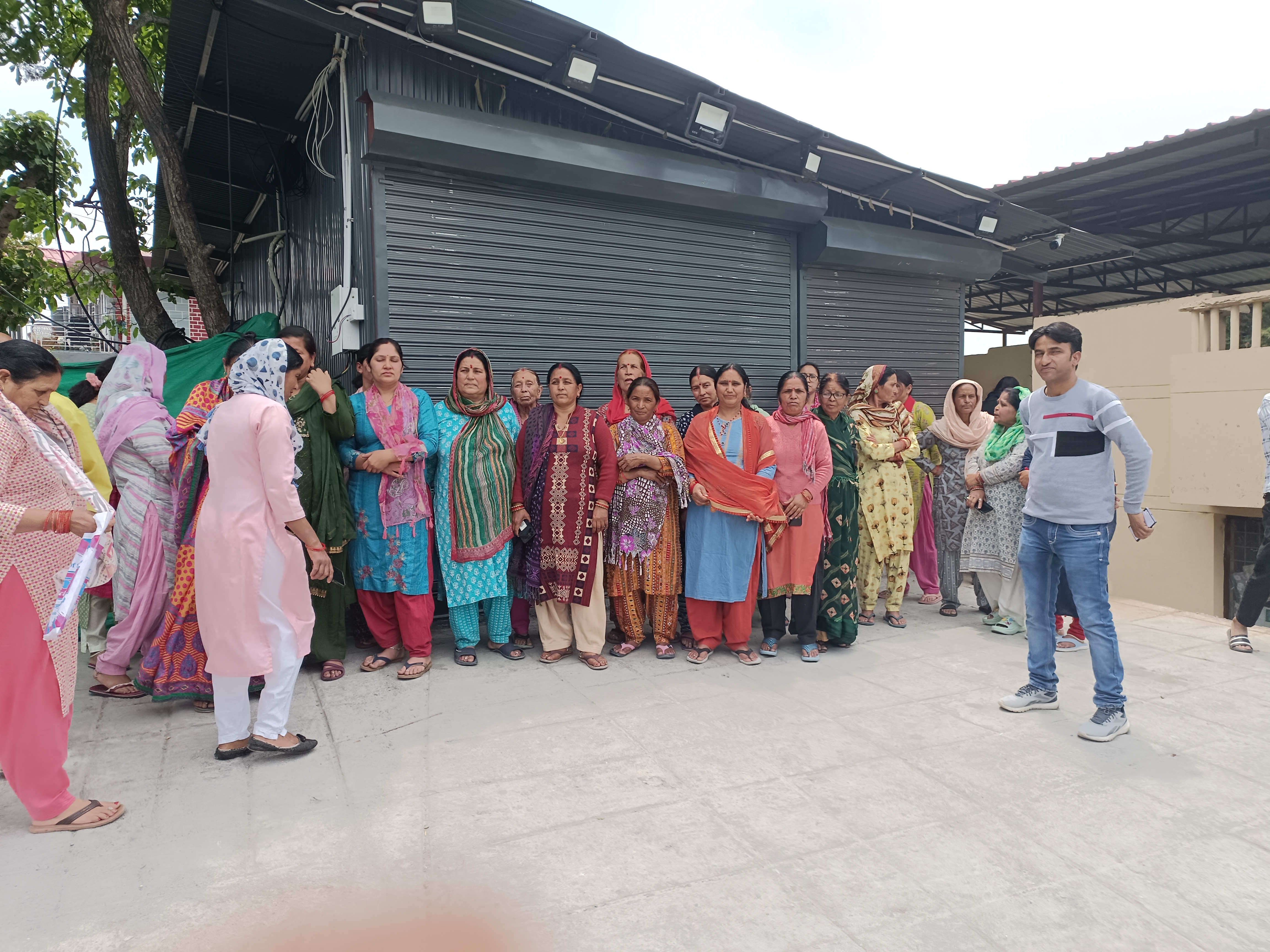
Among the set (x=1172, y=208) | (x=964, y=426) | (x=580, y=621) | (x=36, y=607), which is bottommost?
(x=580, y=621)

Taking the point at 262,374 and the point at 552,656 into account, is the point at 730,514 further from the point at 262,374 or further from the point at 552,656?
the point at 262,374

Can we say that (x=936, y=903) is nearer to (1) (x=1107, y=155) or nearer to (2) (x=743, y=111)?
(2) (x=743, y=111)

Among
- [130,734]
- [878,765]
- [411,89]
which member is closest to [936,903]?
[878,765]

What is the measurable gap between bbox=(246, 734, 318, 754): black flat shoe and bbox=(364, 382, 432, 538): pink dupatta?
1.26 meters

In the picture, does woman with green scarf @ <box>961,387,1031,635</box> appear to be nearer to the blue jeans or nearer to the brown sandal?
the blue jeans

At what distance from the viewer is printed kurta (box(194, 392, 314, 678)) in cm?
297

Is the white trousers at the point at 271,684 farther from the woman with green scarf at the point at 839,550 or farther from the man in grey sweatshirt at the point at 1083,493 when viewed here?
the man in grey sweatshirt at the point at 1083,493

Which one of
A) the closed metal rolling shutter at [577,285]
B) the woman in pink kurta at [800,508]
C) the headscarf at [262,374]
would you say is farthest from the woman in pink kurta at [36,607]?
the woman in pink kurta at [800,508]

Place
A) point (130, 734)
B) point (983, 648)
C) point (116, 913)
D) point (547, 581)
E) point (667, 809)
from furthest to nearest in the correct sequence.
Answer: point (983, 648), point (547, 581), point (130, 734), point (667, 809), point (116, 913)

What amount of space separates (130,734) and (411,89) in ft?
13.2

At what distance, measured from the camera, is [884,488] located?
5176 millimetres

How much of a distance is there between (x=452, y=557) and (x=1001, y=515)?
348 cm

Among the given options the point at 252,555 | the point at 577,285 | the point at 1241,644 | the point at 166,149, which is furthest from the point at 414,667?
the point at 1241,644

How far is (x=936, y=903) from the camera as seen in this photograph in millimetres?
2162
